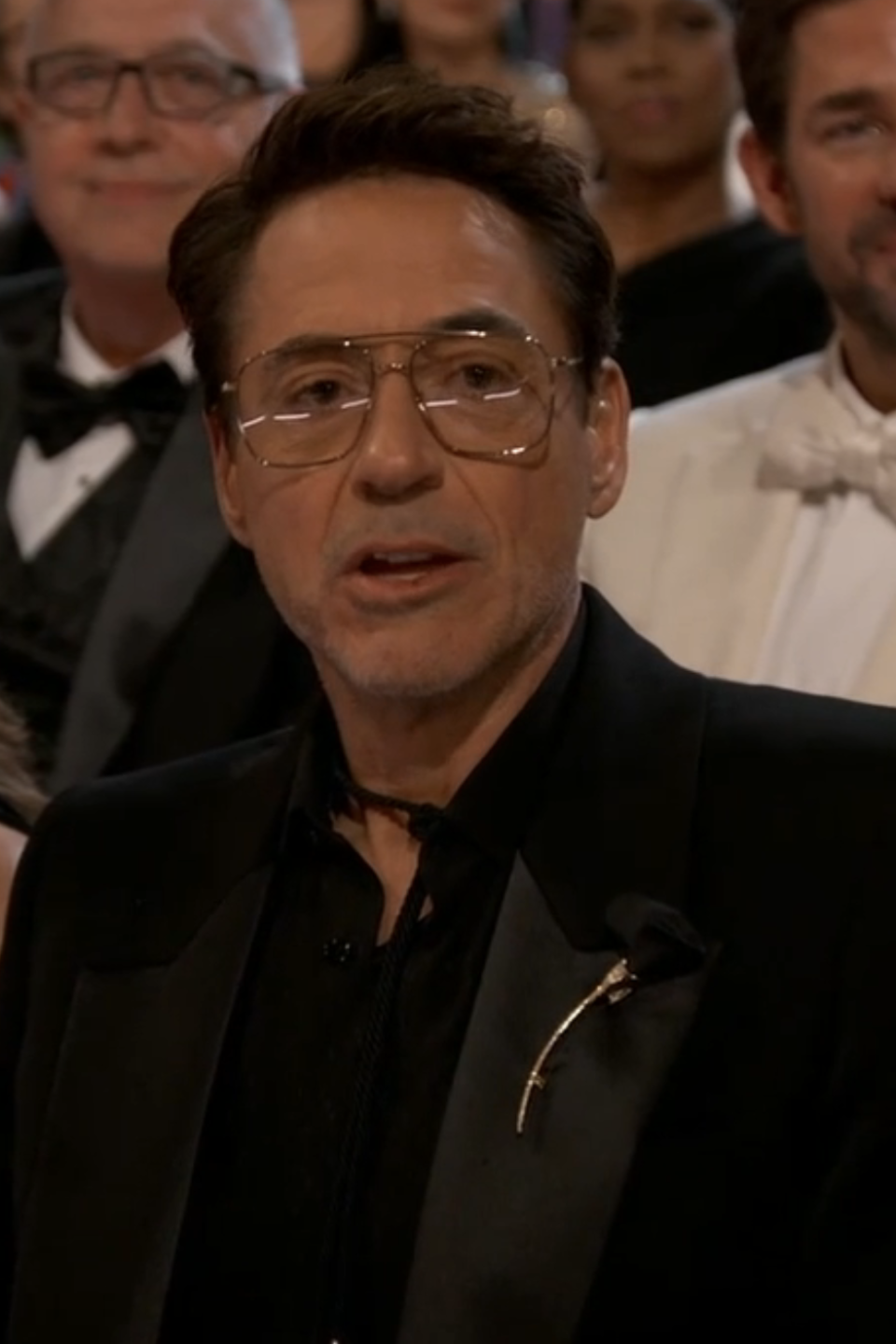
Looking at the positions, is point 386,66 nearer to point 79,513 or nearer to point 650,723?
point 650,723

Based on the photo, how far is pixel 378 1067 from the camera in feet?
5.31

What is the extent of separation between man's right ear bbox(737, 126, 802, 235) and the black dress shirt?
0.85 m

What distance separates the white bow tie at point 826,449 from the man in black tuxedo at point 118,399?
474 mm

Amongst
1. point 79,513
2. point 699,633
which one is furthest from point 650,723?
point 79,513

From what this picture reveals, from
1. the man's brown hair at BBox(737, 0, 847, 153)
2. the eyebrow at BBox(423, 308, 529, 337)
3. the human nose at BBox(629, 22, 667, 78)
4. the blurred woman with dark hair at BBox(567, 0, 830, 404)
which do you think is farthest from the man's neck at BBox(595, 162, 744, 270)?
the eyebrow at BBox(423, 308, 529, 337)

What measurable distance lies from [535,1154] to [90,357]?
1479 millimetres

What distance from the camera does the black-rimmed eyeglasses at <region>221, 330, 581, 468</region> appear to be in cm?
166

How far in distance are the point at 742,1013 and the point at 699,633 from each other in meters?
0.78

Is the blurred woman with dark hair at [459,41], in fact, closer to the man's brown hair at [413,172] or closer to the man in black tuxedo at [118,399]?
the man in black tuxedo at [118,399]

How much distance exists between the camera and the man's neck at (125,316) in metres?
2.75

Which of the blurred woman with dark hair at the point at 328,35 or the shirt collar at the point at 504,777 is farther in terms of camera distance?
the blurred woman with dark hair at the point at 328,35

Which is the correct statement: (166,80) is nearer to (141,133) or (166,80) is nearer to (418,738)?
(141,133)

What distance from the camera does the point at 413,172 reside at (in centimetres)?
170

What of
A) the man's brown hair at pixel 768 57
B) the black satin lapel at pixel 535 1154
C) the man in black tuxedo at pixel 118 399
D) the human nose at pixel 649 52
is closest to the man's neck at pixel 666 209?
the human nose at pixel 649 52
